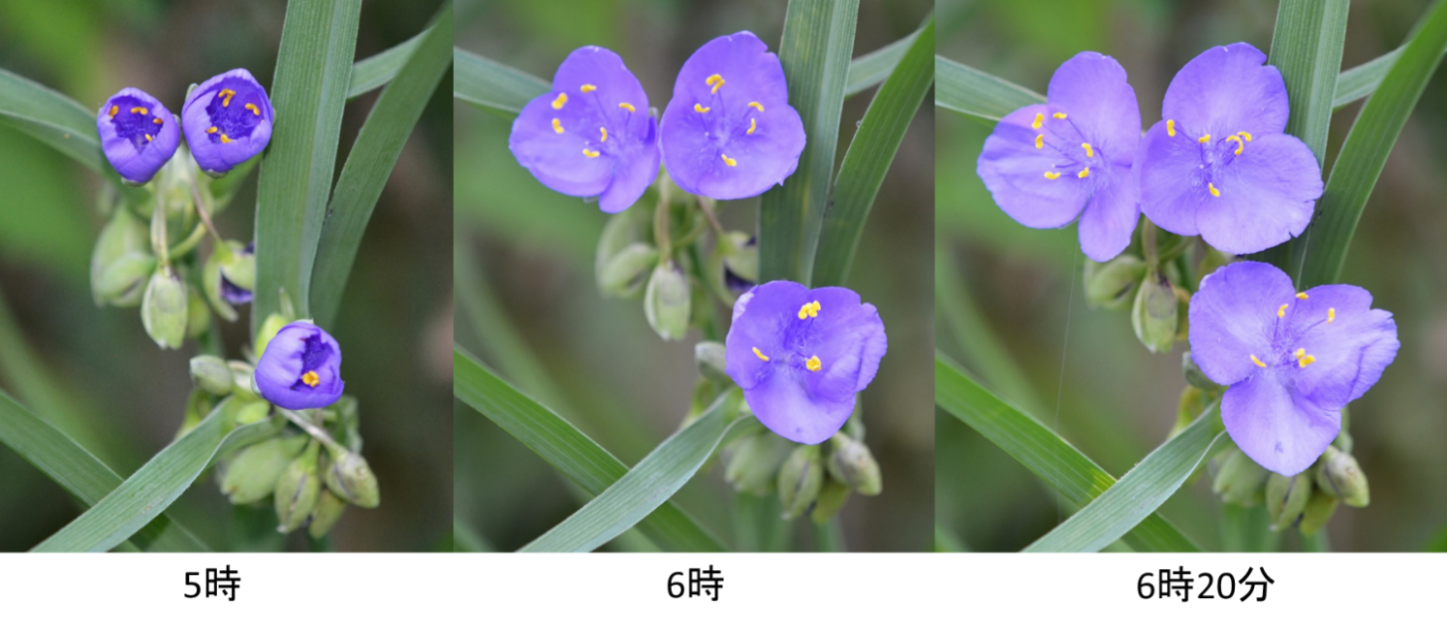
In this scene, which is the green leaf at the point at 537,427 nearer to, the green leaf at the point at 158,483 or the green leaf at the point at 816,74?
the green leaf at the point at 158,483

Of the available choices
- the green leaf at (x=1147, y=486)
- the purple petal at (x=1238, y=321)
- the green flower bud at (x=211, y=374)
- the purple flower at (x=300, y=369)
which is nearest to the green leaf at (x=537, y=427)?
the purple flower at (x=300, y=369)

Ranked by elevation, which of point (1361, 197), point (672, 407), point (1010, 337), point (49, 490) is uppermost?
point (1361, 197)

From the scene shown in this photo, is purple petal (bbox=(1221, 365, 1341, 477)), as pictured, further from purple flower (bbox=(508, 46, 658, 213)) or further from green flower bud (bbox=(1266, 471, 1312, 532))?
purple flower (bbox=(508, 46, 658, 213))

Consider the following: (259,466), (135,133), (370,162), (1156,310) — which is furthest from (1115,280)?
(135,133)

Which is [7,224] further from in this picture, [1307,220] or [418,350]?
[1307,220]

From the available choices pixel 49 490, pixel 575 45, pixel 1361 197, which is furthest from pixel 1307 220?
pixel 49 490

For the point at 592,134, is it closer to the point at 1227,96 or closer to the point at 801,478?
the point at 801,478

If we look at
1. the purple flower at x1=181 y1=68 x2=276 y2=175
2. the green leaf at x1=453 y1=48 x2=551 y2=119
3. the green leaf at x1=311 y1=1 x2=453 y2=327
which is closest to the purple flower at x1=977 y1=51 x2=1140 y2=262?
the green leaf at x1=453 y1=48 x2=551 y2=119
